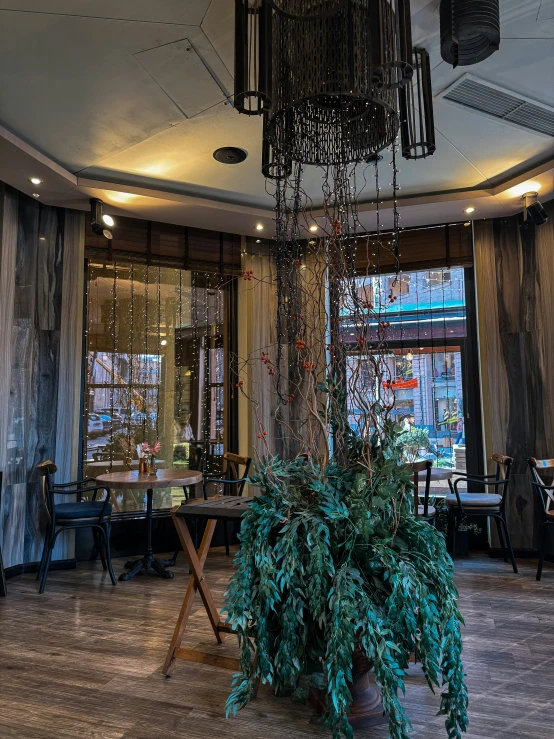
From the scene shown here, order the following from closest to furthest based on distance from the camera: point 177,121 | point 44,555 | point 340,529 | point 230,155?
point 340,529 → point 177,121 → point 230,155 → point 44,555

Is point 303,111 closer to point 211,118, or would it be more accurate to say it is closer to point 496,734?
point 211,118

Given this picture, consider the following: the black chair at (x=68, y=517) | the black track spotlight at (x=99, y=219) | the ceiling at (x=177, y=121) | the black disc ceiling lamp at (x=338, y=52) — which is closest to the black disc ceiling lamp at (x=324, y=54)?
the black disc ceiling lamp at (x=338, y=52)

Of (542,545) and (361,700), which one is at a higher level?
(542,545)

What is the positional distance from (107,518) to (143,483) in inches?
22.4

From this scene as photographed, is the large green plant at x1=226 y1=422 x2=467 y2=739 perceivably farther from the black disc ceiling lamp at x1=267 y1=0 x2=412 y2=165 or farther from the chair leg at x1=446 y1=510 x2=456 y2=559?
the chair leg at x1=446 y1=510 x2=456 y2=559

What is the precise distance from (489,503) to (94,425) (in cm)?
377

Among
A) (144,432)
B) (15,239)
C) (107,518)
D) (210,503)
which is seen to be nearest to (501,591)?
(210,503)

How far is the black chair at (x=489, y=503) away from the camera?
495cm

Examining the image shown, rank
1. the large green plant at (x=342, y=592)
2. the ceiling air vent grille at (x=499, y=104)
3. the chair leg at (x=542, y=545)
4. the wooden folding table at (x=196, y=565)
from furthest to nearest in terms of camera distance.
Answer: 1. the chair leg at (x=542, y=545)
2. the ceiling air vent grille at (x=499, y=104)
3. the wooden folding table at (x=196, y=565)
4. the large green plant at (x=342, y=592)

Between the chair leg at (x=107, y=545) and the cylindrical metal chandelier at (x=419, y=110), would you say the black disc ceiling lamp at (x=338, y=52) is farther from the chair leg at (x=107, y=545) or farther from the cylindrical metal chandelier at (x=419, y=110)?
the chair leg at (x=107, y=545)

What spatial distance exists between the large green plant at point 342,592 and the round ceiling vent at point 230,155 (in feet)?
9.26

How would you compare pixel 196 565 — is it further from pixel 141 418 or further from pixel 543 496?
pixel 543 496

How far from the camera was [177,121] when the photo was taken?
3.86 metres

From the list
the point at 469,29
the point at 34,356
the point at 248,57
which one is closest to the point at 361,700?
the point at 248,57
